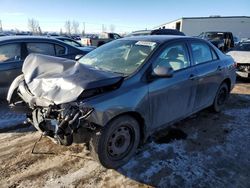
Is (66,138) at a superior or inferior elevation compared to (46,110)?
inferior

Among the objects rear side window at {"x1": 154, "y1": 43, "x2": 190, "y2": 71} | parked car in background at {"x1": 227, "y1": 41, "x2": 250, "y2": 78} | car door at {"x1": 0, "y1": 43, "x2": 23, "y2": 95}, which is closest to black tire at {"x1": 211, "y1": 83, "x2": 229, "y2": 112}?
rear side window at {"x1": 154, "y1": 43, "x2": 190, "y2": 71}

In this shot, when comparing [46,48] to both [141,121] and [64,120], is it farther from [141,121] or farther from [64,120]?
[64,120]

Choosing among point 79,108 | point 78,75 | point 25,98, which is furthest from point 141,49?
point 25,98

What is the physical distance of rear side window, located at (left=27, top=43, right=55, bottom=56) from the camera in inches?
235

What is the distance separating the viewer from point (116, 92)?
3039mm

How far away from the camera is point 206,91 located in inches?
185

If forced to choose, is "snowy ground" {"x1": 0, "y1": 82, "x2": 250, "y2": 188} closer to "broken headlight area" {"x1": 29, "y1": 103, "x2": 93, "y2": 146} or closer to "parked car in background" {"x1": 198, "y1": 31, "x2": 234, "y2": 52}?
"broken headlight area" {"x1": 29, "y1": 103, "x2": 93, "y2": 146}

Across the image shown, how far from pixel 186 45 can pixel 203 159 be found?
1871mm

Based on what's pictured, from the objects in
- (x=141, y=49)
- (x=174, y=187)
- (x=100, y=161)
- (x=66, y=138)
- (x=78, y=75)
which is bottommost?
(x=174, y=187)

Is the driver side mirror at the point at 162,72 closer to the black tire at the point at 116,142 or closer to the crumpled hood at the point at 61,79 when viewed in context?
the crumpled hood at the point at 61,79

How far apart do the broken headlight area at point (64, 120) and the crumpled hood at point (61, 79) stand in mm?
96

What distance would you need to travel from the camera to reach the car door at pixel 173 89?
139 inches

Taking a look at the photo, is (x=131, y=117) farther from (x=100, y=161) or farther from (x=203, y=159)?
(x=203, y=159)

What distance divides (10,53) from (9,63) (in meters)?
0.26
